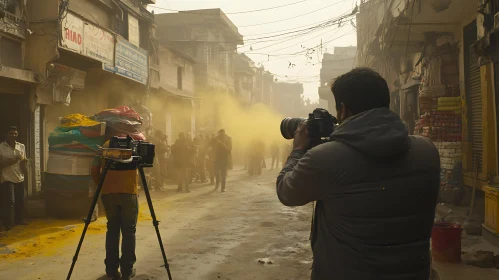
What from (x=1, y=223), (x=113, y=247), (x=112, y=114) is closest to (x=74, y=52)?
(x=1, y=223)

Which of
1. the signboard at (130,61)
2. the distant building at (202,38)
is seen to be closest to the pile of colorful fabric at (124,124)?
the signboard at (130,61)

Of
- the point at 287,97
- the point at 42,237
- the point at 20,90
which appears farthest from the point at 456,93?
the point at 287,97

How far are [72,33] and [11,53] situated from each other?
197 cm

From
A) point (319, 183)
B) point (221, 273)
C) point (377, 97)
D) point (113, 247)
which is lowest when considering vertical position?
point (221, 273)

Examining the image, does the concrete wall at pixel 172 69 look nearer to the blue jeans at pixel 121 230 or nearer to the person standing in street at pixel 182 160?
the person standing in street at pixel 182 160

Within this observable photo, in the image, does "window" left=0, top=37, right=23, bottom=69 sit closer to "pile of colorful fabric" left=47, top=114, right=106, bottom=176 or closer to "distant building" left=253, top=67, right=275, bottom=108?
"pile of colorful fabric" left=47, top=114, right=106, bottom=176

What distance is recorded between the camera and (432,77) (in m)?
10.1

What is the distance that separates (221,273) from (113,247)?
136 cm

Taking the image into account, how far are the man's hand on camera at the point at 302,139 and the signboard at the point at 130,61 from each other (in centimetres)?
1289

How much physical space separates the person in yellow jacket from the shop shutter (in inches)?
282

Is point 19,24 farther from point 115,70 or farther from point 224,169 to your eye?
point 224,169

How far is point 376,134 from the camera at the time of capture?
1513 millimetres

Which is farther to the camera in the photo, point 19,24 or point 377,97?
point 19,24

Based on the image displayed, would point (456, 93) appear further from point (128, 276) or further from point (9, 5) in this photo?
point (9, 5)
